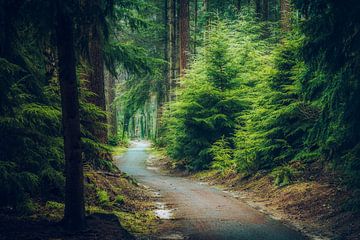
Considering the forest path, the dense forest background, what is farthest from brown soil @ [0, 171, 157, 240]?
the forest path

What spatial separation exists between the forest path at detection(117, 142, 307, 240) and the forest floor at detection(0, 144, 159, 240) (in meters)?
0.74

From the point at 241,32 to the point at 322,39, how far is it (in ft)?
55.9

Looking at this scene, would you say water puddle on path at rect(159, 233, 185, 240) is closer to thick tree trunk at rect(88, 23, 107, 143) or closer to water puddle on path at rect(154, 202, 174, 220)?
water puddle on path at rect(154, 202, 174, 220)

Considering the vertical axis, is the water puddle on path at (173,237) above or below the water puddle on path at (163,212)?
above

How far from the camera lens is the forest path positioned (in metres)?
8.64

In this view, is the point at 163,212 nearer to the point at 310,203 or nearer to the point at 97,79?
the point at 310,203

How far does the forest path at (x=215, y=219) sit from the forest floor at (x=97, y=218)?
74cm

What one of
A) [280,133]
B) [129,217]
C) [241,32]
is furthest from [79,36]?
[241,32]

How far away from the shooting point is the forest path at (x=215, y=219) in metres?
8.64

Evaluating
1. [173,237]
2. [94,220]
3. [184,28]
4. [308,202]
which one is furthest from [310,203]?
[184,28]

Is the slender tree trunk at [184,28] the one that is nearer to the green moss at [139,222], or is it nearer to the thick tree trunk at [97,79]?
the thick tree trunk at [97,79]

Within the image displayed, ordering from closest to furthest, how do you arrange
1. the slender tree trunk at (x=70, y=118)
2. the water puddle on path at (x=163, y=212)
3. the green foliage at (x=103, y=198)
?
the slender tree trunk at (x=70, y=118) < the green foliage at (x=103, y=198) < the water puddle on path at (x=163, y=212)

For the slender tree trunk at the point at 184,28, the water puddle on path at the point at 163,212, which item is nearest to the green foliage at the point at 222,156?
the water puddle on path at the point at 163,212

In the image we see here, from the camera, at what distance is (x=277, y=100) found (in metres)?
15.1
